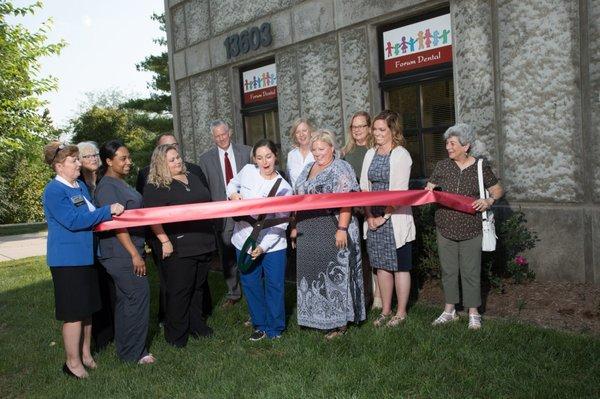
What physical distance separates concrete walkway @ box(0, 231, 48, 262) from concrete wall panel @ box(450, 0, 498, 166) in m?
10.6

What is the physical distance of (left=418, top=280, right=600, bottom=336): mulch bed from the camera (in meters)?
5.12

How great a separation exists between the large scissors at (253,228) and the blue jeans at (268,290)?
11cm

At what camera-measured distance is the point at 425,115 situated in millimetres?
7816

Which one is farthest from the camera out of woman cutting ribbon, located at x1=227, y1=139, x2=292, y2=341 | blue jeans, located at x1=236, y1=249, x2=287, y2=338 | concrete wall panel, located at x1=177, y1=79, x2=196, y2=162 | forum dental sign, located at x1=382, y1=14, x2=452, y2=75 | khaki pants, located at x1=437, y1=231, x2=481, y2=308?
concrete wall panel, located at x1=177, y1=79, x2=196, y2=162

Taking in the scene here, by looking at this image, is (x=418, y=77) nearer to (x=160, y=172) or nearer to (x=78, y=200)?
(x=160, y=172)

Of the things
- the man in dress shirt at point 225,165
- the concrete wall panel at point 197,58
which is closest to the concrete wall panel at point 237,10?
the concrete wall panel at point 197,58

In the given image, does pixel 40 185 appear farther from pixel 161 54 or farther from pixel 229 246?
pixel 229 246

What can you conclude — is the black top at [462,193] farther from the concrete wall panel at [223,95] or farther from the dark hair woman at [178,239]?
the concrete wall panel at [223,95]

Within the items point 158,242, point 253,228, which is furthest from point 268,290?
point 158,242

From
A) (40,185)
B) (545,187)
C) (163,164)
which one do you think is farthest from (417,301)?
(40,185)

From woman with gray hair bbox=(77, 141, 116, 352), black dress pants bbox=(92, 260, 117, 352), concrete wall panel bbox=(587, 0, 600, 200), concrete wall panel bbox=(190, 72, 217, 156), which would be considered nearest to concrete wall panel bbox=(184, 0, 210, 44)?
concrete wall panel bbox=(190, 72, 217, 156)

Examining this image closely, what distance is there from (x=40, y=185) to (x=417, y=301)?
24468 millimetres

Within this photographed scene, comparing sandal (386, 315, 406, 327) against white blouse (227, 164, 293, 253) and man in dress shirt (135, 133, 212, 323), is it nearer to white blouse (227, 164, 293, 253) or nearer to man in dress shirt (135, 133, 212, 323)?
white blouse (227, 164, 293, 253)

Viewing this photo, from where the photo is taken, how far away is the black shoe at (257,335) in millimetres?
5305
